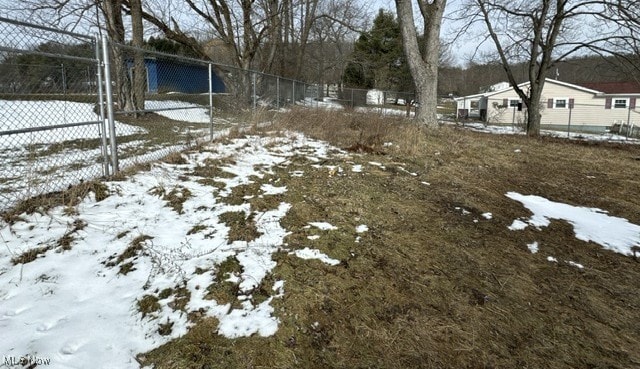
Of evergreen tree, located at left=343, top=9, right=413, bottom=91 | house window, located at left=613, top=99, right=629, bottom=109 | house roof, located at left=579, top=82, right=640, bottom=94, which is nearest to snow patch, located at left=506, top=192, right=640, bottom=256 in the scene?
evergreen tree, located at left=343, top=9, right=413, bottom=91

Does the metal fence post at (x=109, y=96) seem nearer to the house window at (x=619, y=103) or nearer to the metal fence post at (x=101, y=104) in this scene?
the metal fence post at (x=101, y=104)

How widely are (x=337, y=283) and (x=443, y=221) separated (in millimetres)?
1778

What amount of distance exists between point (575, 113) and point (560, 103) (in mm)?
1553

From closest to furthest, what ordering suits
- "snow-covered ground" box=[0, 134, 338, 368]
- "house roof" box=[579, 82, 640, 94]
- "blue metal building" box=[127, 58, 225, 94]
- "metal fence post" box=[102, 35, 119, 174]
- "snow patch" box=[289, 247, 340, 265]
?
"snow-covered ground" box=[0, 134, 338, 368] → "snow patch" box=[289, 247, 340, 265] → "metal fence post" box=[102, 35, 119, 174] → "blue metal building" box=[127, 58, 225, 94] → "house roof" box=[579, 82, 640, 94]

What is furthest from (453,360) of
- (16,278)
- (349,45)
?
(349,45)

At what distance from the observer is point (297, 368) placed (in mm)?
1867

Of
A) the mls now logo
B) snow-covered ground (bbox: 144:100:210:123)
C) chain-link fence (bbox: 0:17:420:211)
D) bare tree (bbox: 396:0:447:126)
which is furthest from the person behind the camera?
snow-covered ground (bbox: 144:100:210:123)

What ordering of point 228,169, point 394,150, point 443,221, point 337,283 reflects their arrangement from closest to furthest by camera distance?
point 337,283, point 443,221, point 228,169, point 394,150

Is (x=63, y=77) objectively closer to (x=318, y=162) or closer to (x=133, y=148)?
(x=133, y=148)

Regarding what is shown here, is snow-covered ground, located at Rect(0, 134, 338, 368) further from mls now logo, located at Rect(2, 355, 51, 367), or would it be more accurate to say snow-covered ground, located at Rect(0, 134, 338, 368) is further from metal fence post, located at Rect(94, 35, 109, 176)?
metal fence post, located at Rect(94, 35, 109, 176)

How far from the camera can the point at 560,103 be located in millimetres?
32781

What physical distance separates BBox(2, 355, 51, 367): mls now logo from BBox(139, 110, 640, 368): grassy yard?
0.47 metres

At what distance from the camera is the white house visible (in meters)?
30.8

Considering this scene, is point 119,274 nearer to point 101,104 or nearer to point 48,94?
point 101,104
